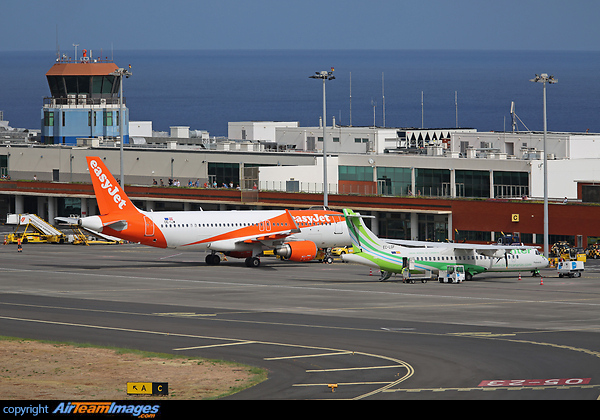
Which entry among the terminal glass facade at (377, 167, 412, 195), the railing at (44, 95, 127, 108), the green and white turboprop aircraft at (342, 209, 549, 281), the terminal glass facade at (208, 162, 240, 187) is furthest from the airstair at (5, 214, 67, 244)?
the green and white turboprop aircraft at (342, 209, 549, 281)

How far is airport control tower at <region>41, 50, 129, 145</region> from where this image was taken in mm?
135500

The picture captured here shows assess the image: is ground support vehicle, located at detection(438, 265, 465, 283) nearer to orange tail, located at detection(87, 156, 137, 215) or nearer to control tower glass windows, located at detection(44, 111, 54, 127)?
orange tail, located at detection(87, 156, 137, 215)

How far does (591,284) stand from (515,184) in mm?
34637

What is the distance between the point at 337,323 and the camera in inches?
1817

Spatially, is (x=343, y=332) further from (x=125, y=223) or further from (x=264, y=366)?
(x=125, y=223)

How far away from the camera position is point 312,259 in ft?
257

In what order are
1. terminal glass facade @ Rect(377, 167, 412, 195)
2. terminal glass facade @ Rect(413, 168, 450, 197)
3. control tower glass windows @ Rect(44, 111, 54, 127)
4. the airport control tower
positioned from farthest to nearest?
control tower glass windows @ Rect(44, 111, 54, 127), the airport control tower, terminal glass facade @ Rect(377, 167, 412, 195), terminal glass facade @ Rect(413, 168, 450, 197)

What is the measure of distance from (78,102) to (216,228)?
65724mm

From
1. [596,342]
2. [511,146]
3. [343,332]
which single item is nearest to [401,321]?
[343,332]

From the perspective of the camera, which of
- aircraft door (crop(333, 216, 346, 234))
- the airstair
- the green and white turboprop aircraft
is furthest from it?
the airstair

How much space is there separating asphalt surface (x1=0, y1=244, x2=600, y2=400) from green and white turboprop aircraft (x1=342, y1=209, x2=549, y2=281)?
1.13m

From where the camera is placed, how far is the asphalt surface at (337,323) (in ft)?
104
